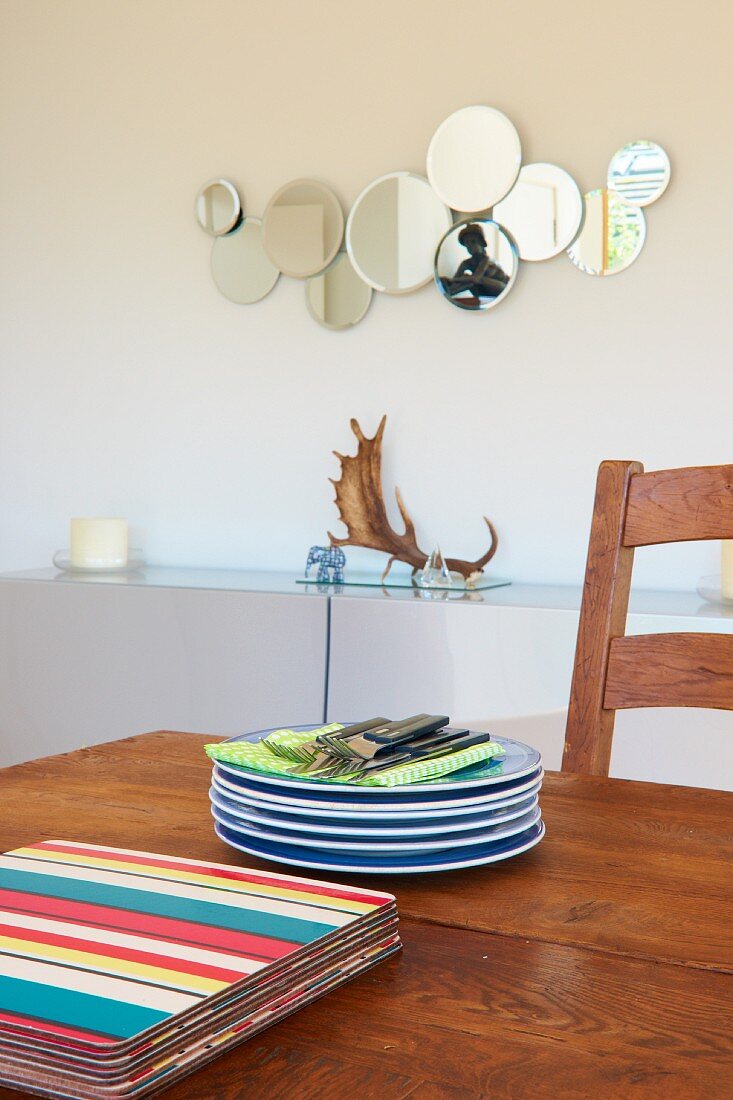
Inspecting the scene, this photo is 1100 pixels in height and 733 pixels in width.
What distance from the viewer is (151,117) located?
A: 123 inches

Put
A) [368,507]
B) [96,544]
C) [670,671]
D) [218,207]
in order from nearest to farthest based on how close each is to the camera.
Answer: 1. [670,671]
2. [368,507]
3. [96,544]
4. [218,207]

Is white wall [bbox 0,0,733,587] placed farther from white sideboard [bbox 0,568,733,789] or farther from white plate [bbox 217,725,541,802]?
white plate [bbox 217,725,541,802]

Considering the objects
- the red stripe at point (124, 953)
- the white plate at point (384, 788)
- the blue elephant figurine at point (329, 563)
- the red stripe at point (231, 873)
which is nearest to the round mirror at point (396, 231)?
the blue elephant figurine at point (329, 563)

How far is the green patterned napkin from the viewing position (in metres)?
0.75

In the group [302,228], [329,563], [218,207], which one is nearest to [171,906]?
[329,563]

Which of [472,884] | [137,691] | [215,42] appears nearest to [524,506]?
[137,691]

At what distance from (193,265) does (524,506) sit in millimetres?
1129

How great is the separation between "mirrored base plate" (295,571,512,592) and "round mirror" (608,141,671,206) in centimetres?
92

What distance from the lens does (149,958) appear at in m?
0.50

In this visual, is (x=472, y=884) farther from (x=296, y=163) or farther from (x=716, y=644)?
(x=296, y=163)

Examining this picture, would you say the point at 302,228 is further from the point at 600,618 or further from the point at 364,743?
the point at 364,743

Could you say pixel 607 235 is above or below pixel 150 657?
above

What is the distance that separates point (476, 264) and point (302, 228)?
1.61ft

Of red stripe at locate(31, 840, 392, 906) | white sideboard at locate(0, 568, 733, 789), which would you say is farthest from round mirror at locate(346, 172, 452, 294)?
red stripe at locate(31, 840, 392, 906)
